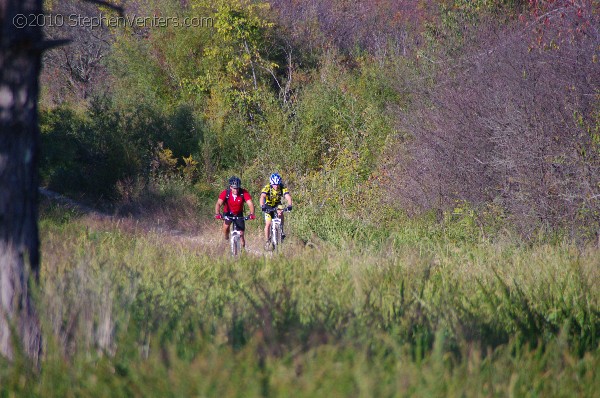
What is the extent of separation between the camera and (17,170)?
4121 mm

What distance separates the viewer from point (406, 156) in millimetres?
19312

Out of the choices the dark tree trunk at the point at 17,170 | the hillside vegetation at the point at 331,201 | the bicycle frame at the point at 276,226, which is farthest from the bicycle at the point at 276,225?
the dark tree trunk at the point at 17,170

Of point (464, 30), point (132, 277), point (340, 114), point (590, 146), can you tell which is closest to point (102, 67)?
point (340, 114)

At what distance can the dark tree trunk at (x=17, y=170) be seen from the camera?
4.07 meters

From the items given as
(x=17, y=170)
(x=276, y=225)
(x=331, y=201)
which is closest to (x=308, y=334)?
(x=17, y=170)

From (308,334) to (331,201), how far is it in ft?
53.7

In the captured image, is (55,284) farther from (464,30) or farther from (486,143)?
(464,30)

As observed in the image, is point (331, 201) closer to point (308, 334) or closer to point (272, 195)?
point (272, 195)

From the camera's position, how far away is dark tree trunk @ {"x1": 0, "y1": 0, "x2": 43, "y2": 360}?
160 inches

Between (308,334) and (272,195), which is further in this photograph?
(272,195)

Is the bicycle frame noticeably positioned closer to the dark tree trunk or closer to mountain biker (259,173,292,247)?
mountain biker (259,173,292,247)

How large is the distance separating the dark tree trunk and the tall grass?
18 centimetres

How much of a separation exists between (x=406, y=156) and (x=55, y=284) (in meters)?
15.6

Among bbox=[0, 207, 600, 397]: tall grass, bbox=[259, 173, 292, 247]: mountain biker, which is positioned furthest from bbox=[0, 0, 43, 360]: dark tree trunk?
bbox=[259, 173, 292, 247]: mountain biker
